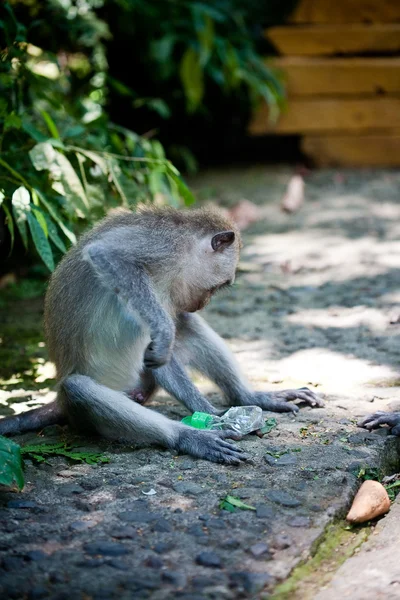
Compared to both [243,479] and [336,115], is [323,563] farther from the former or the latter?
[336,115]

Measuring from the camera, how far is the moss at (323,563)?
277 centimetres

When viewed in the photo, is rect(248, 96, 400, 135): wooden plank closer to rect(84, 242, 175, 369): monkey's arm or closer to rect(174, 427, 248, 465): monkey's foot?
rect(84, 242, 175, 369): monkey's arm

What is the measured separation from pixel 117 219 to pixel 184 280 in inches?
17.9

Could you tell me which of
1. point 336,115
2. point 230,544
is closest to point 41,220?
point 230,544

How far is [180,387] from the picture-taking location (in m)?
4.20

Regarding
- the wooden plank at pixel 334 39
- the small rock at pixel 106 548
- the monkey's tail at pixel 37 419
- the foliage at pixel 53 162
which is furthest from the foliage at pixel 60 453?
the wooden plank at pixel 334 39

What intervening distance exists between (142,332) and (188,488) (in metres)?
0.91

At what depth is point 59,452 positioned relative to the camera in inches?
151

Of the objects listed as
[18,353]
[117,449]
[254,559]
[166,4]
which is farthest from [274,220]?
[254,559]

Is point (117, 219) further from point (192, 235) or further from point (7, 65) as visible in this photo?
point (7, 65)

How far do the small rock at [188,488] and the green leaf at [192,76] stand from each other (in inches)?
232

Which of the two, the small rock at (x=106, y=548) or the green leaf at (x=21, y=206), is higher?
the green leaf at (x=21, y=206)

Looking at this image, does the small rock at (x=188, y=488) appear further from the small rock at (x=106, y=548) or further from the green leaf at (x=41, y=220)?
the green leaf at (x=41, y=220)

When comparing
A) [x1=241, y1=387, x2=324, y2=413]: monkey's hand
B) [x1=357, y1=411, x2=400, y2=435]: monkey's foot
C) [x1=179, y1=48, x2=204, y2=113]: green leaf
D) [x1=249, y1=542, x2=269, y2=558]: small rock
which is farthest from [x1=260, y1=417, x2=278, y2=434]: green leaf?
[x1=179, y1=48, x2=204, y2=113]: green leaf
